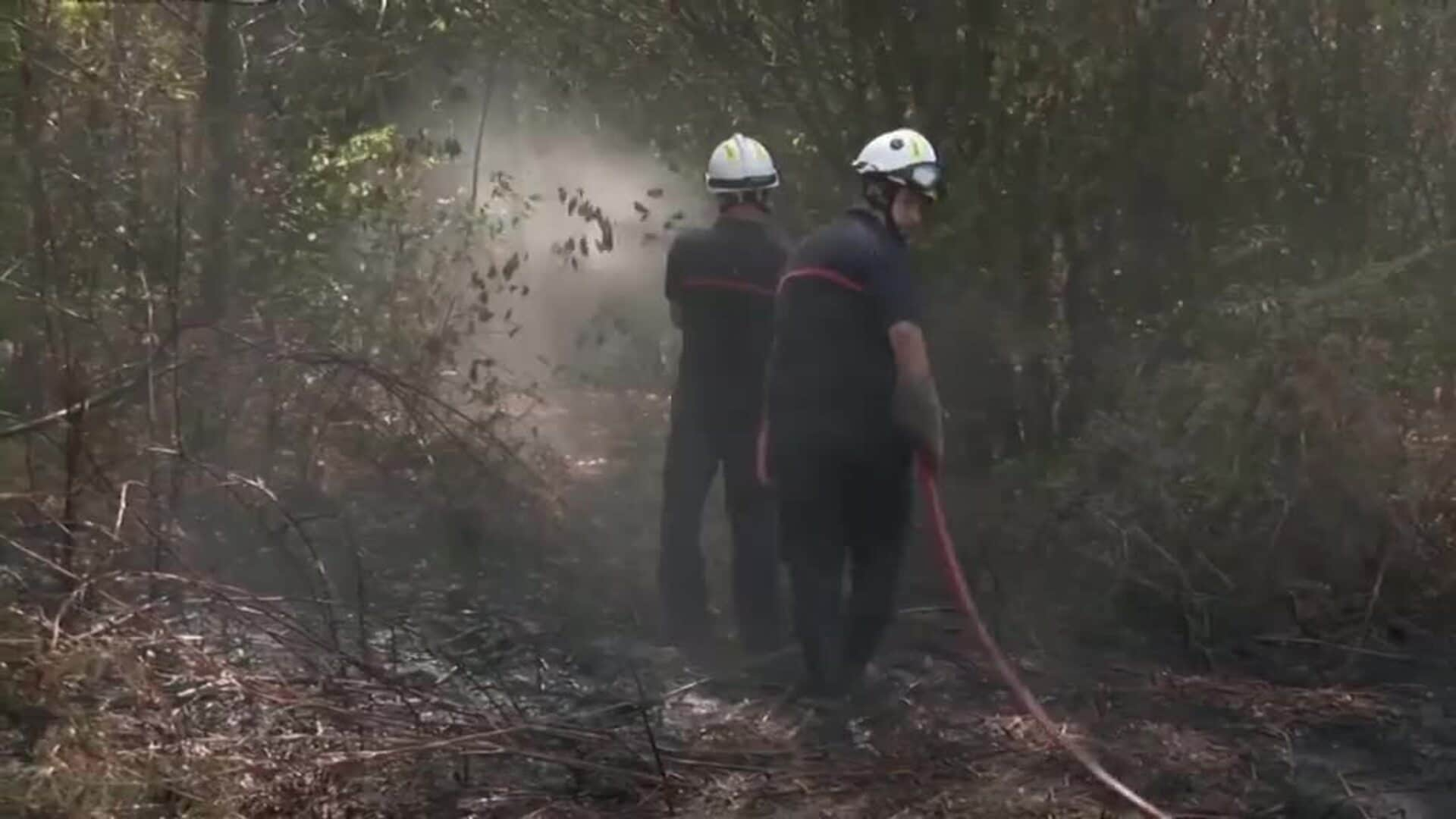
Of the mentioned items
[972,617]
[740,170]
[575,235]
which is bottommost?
[972,617]

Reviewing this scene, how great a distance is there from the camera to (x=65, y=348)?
21.3ft

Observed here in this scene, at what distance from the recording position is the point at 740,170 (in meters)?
7.19

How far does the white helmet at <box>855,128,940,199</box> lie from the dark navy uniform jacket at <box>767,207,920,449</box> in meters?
0.15

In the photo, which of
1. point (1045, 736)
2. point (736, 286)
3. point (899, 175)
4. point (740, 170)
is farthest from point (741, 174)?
point (1045, 736)

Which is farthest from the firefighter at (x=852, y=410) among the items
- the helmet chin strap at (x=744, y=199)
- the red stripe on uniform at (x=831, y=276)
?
the helmet chin strap at (x=744, y=199)

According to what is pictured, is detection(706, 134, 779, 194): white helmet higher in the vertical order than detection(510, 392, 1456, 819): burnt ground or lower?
higher

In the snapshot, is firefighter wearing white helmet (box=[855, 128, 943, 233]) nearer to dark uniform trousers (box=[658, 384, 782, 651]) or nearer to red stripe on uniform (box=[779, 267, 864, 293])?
red stripe on uniform (box=[779, 267, 864, 293])

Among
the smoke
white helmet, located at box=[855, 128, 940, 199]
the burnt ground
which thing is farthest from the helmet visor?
the smoke

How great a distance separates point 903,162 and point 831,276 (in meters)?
0.43

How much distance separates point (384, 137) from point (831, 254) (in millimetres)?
4592

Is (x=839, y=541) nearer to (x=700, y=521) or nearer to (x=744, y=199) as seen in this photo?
(x=700, y=521)

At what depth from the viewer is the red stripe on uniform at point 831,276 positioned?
631 centimetres

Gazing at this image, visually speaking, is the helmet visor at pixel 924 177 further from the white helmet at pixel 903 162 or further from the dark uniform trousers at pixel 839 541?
the dark uniform trousers at pixel 839 541

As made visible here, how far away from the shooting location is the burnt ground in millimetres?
5570
